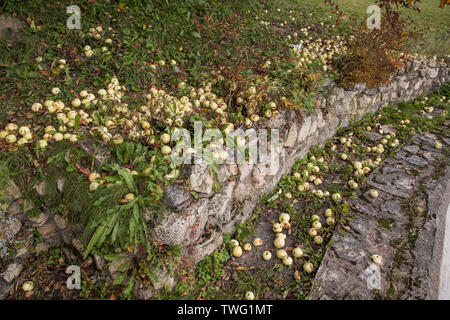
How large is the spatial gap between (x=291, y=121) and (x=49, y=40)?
377 centimetres

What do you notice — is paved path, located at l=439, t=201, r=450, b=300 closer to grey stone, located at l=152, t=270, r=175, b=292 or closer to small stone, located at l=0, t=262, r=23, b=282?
grey stone, located at l=152, t=270, r=175, b=292

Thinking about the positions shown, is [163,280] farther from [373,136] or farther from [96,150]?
[373,136]

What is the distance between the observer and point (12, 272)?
283cm

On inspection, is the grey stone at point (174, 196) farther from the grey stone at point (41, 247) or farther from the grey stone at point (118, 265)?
the grey stone at point (41, 247)

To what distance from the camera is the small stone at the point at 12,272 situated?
2789 millimetres

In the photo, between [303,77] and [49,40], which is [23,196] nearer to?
[49,40]

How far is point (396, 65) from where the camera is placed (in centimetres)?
580

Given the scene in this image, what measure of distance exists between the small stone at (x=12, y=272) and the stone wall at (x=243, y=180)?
167 centimetres

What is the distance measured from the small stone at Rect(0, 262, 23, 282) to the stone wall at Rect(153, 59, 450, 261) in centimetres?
167

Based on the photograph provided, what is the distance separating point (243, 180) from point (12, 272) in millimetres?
2800

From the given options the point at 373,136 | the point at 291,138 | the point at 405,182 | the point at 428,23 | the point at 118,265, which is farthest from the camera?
the point at 428,23

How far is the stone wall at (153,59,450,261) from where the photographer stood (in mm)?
2695

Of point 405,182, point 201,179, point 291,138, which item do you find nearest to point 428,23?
point 405,182

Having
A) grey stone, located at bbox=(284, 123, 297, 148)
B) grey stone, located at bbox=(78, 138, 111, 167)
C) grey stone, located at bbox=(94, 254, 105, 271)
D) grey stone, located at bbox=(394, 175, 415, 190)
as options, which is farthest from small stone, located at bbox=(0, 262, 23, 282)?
grey stone, located at bbox=(394, 175, 415, 190)
